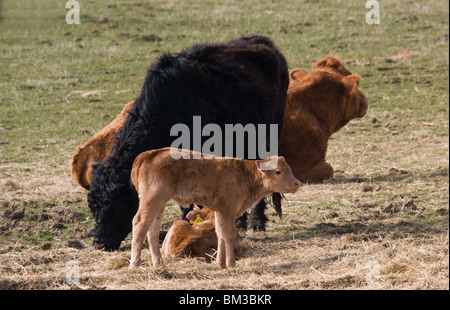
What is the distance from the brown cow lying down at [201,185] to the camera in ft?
21.9

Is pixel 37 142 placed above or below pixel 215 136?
below

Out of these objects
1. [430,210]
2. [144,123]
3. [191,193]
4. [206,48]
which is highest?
[206,48]

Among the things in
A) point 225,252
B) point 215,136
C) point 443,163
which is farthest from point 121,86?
point 225,252

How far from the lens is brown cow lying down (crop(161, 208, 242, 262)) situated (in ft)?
24.1

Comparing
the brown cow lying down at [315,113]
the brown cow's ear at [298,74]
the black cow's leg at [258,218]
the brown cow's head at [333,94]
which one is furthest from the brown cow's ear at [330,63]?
the black cow's leg at [258,218]

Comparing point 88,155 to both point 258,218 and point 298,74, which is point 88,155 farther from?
point 298,74

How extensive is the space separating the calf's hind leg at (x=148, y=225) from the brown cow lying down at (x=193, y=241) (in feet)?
1.69

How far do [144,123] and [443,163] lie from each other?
218 inches

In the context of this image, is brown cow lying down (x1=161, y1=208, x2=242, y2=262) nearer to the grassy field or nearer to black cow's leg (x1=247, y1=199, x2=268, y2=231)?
the grassy field

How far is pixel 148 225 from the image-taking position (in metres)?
6.68

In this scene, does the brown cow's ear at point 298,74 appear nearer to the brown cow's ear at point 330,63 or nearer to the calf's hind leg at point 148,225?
the brown cow's ear at point 330,63

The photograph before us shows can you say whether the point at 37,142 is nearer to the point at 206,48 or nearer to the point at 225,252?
the point at 206,48

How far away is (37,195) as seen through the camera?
389 inches
